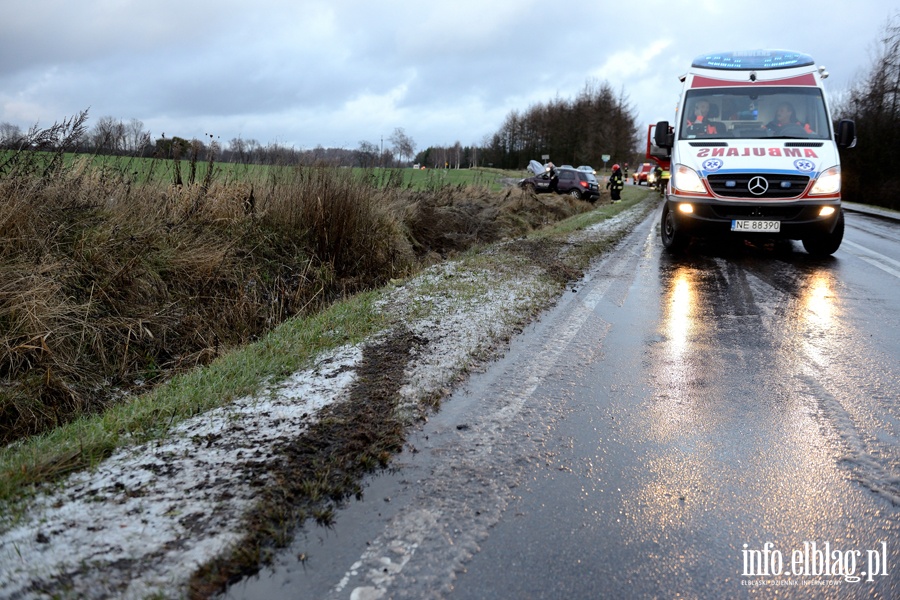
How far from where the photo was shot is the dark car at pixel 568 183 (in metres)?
30.5

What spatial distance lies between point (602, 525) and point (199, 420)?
2.14 metres

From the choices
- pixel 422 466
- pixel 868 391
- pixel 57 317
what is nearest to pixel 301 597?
pixel 422 466

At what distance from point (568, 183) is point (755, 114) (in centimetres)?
2104

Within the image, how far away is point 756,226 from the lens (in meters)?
9.25

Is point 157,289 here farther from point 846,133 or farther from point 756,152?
point 846,133

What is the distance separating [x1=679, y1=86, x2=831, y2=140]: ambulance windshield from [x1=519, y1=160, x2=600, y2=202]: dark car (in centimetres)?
1980

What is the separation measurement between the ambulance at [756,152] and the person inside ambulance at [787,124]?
1 cm

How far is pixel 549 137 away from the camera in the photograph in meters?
87.8

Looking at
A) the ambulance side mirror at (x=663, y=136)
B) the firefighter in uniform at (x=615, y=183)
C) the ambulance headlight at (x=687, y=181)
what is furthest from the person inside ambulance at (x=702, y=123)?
the firefighter in uniform at (x=615, y=183)

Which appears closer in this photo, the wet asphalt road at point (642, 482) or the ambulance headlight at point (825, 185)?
the wet asphalt road at point (642, 482)

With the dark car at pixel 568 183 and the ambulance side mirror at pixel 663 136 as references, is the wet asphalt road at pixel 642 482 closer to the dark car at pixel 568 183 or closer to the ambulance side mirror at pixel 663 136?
the ambulance side mirror at pixel 663 136

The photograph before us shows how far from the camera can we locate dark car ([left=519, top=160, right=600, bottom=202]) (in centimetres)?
3047

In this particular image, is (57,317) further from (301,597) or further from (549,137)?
(549,137)

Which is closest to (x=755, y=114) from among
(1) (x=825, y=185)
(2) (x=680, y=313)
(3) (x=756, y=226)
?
(1) (x=825, y=185)
